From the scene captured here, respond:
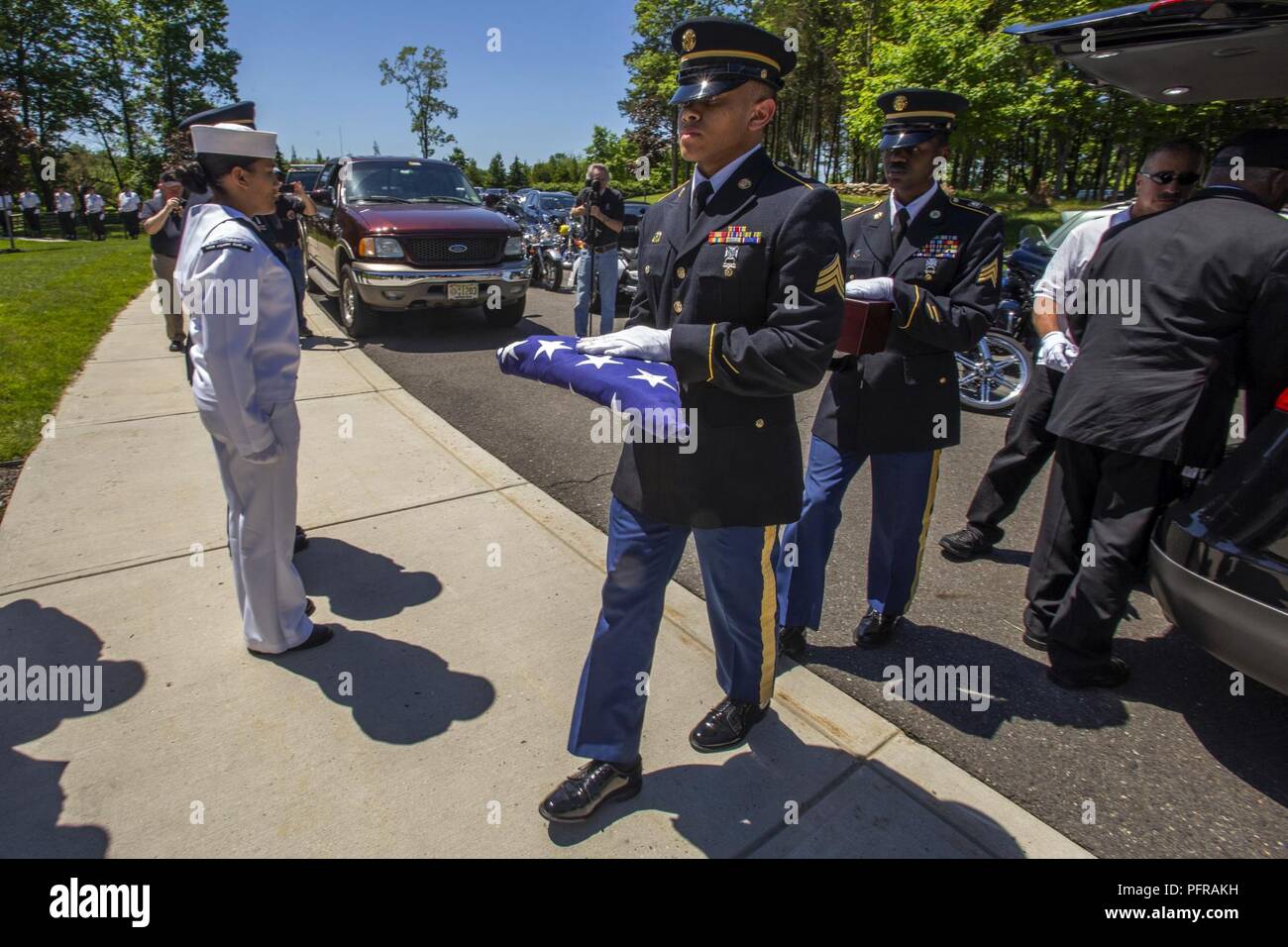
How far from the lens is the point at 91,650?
302 centimetres

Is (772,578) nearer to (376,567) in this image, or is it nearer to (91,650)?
(376,567)

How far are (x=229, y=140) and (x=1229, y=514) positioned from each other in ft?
11.7

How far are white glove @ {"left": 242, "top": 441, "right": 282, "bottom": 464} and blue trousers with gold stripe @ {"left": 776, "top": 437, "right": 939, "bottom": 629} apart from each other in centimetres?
191

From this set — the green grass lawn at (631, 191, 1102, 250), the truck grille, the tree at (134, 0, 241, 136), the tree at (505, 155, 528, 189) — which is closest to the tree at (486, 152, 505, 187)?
the tree at (505, 155, 528, 189)

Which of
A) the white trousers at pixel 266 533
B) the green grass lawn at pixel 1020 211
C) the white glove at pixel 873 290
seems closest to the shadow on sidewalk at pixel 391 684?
the white trousers at pixel 266 533

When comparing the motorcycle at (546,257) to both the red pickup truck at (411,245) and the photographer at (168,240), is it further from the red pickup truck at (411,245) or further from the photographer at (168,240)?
the photographer at (168,240)

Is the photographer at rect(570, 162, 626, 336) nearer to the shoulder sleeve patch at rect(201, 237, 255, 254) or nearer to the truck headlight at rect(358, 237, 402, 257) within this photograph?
the truck headlight at rect(358, 237, 402, 257)

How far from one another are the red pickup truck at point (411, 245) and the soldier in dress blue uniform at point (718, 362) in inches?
274

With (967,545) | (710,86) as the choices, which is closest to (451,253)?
(967,545)

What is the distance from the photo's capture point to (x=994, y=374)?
6.82 meters

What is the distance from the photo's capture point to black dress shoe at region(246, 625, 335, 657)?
3052mm

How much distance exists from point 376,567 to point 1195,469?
350 centimetres

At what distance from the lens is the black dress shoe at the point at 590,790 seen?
2.24 meters

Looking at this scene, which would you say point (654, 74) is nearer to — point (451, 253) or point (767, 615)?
point (451, 253)
